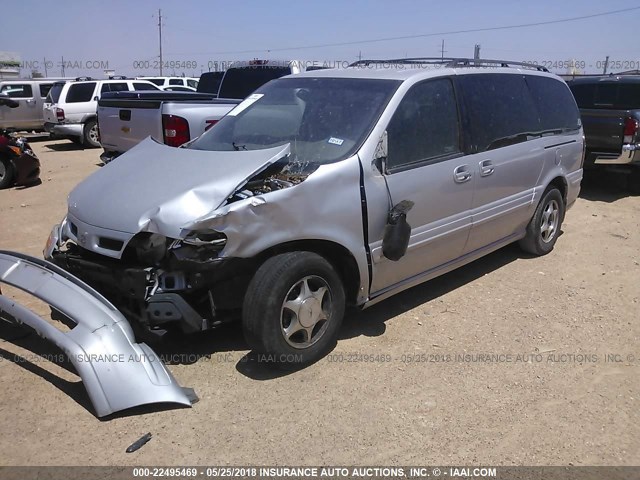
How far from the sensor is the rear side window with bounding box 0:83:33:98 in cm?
1775

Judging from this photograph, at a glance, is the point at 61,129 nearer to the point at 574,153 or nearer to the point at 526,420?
the point at 574,153

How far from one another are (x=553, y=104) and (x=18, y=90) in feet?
56.7

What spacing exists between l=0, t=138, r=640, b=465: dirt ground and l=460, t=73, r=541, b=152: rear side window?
135 cm

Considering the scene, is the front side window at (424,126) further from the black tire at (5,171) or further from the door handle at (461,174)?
the black tire at (5,171)

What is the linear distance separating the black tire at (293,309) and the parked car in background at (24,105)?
17247 mm

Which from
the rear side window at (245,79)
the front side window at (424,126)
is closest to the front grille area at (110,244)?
the front side window at (424,126)

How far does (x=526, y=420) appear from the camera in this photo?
321 cm

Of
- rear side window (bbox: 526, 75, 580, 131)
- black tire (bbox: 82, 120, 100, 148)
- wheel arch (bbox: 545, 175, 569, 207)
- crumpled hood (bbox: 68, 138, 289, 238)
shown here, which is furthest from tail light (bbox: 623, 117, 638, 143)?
black tire (bbox: 82, 120, 100, 148)

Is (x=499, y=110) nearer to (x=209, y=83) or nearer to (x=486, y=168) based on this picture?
(x=486, y=168)

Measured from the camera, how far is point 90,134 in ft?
51.0

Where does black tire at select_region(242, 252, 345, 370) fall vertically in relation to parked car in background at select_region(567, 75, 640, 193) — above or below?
below

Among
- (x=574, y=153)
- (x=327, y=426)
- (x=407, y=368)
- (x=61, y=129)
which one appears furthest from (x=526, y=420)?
(x=61, y=129)

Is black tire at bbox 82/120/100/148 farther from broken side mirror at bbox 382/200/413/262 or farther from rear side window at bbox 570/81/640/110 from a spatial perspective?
broken side mirror at bbox 382/200/413/262

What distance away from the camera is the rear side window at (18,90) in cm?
1775
